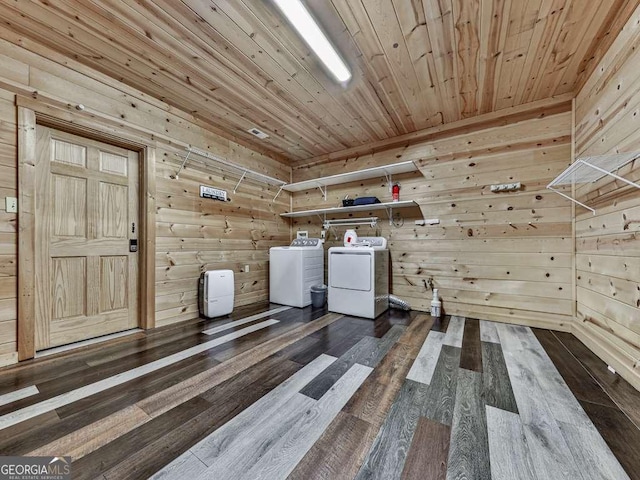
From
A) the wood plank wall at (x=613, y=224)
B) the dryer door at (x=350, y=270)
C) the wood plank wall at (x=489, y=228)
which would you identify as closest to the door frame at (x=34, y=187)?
the dryer door at (x=350, y=270)

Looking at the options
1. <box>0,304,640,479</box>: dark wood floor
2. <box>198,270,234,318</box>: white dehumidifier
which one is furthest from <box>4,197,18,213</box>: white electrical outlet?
<box>198,270,234,318</box>: white dehumidifier

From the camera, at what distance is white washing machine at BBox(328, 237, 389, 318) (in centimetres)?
312

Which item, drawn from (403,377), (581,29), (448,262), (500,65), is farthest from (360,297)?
(581,29)

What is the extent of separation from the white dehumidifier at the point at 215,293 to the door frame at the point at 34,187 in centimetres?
52

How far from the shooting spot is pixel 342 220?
13.5 feet

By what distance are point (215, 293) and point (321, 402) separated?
6.76 feet

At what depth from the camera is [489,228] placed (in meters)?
3.08

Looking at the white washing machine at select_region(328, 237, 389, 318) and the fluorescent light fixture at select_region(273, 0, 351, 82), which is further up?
the fluorescent light fixture at select_region(273, 0, 351, 82)

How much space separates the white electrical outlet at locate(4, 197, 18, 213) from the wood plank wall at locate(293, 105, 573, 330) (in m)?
3.67

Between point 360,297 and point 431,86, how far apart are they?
2387 millimetres

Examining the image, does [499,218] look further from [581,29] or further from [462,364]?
[462,364]

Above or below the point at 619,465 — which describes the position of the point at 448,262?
above

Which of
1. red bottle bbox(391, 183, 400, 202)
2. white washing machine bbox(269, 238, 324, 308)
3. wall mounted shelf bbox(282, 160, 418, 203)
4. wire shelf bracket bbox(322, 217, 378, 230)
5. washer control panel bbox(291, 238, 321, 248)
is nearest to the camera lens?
wall mounted shelf bbox(282, 160, 418, 203)

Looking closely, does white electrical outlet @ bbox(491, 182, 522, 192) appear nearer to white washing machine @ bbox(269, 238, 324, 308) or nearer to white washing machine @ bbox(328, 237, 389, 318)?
white washing machine @ bbox(328, 237, 389, 318)
